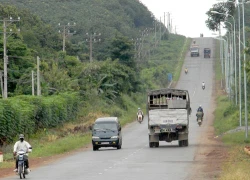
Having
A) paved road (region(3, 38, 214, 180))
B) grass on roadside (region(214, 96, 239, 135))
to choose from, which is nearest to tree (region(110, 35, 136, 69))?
grass on roadside (region(214, 96, 239, 135))

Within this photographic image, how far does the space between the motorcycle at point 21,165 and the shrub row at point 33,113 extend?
54.9 ft

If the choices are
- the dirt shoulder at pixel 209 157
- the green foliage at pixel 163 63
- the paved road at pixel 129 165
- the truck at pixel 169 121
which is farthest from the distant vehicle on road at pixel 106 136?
the green foliage at pixel 163 63

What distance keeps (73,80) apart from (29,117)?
26.3 m

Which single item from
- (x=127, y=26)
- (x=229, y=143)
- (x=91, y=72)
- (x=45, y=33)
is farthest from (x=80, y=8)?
(x=229, y=143)

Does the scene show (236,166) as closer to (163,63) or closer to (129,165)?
(129,165)

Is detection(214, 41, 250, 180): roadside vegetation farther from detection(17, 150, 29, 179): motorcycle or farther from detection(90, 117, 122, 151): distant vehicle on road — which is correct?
detection(17, 150, 29, 179): motorcycle

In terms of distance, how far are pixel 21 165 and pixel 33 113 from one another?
1051 inches

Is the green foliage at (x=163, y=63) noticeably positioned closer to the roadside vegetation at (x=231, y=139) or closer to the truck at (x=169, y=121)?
the roadside vegetation at (x=231, y=139)

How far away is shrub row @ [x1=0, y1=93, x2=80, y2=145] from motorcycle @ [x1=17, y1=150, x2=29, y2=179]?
658 inches

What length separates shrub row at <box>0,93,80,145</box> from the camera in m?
46.3

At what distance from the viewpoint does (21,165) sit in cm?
2775

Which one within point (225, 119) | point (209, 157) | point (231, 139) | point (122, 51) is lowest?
point (225, 119)

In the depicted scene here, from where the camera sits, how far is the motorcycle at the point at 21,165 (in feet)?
90.0

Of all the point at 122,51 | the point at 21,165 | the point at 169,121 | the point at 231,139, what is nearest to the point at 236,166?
the point at 21,165
